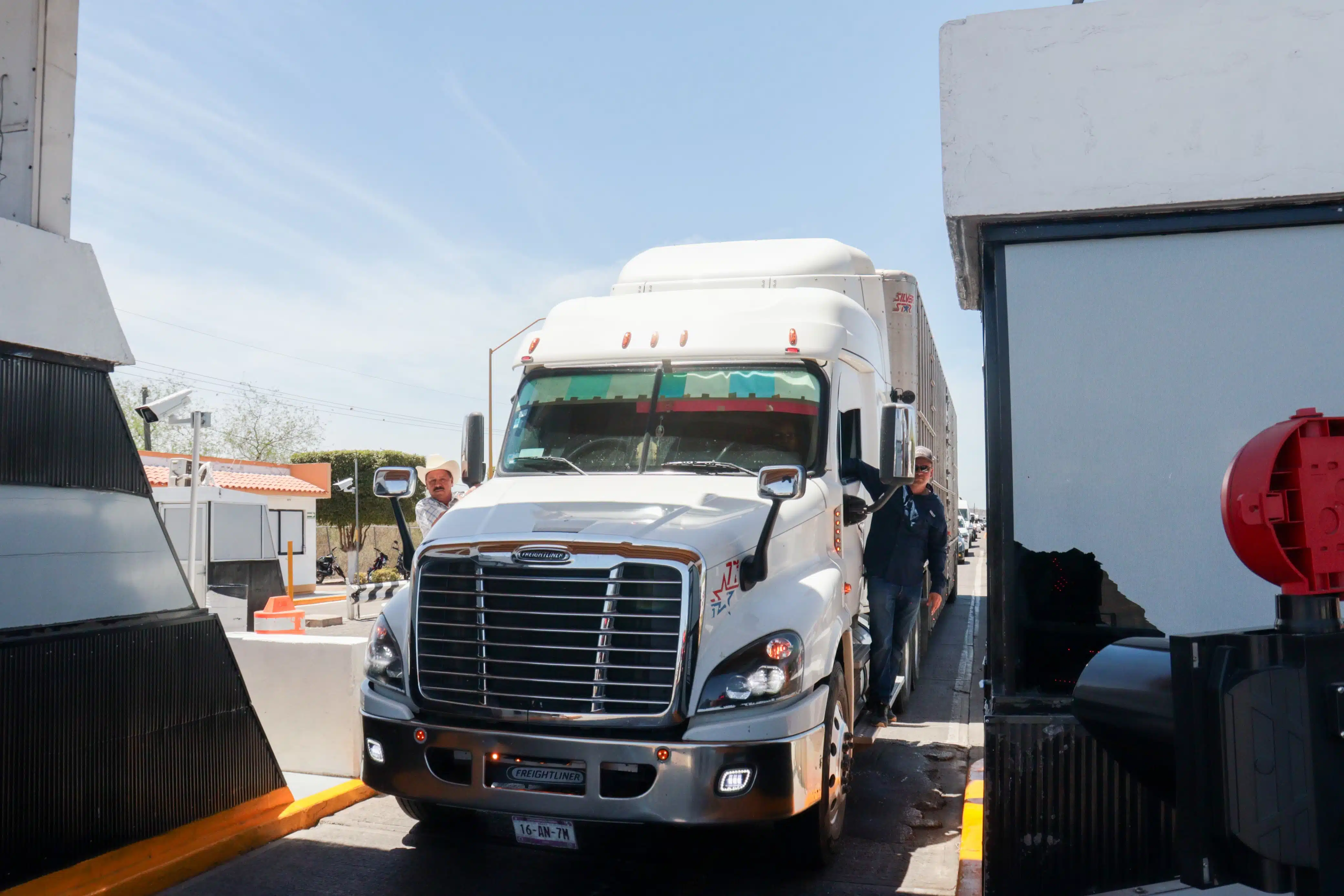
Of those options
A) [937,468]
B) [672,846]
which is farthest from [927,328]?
[672,846]

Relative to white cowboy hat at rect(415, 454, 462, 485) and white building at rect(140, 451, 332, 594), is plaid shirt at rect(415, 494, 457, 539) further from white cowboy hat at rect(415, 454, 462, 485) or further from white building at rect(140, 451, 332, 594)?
white building at rect(140, 451, 332, 594)

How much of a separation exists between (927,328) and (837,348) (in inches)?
205

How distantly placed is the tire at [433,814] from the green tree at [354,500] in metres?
37.6

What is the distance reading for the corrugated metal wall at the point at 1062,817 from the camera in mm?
4043

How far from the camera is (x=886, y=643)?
7266mm

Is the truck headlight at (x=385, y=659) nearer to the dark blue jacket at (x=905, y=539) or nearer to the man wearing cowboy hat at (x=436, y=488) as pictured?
the man wearing cowboy hat at (x=436, y=488)

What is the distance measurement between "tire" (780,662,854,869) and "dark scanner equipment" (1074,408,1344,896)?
2.92 m

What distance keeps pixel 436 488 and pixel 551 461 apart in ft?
6.23

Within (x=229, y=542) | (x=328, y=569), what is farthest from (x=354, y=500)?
(x=229, y=542)

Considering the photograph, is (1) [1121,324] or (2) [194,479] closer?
(1) [1121,324]

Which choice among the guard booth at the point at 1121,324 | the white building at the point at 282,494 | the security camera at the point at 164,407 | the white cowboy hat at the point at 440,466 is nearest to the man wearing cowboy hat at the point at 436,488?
the white cowboy hat at the point at 440,466

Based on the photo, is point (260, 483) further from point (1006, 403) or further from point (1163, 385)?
point (1163, 385)

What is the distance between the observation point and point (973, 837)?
564 centimetres

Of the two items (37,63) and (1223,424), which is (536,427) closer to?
(37,63)
